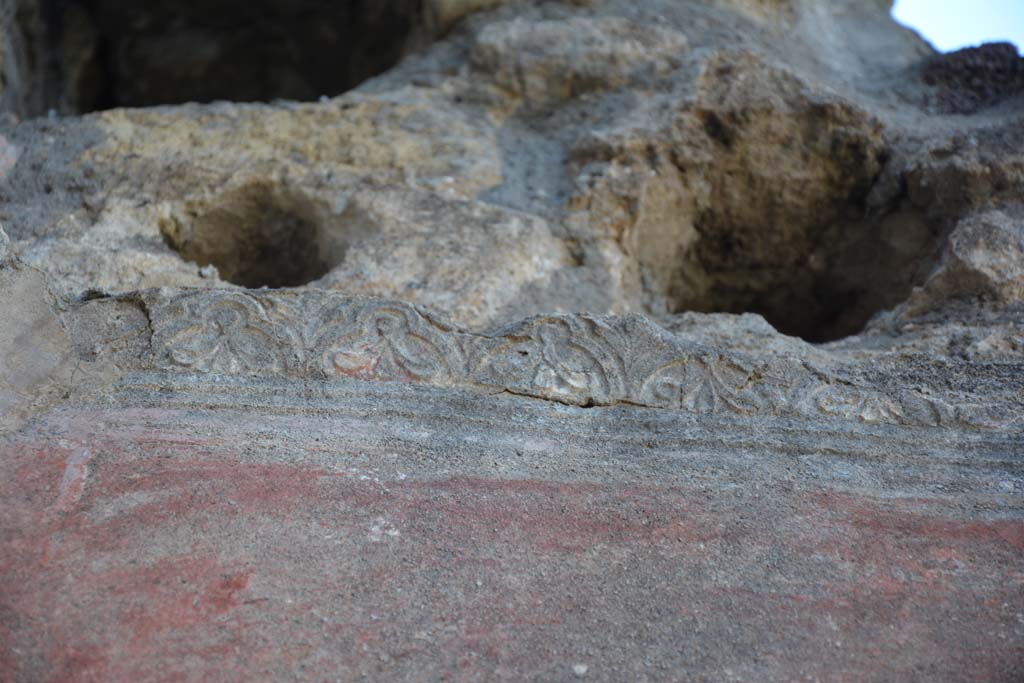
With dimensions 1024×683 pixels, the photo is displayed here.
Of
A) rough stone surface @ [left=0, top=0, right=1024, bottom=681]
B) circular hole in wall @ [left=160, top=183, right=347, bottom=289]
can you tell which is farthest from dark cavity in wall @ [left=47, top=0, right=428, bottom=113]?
circular hole in wall @ [left=160, top=183, right=347, bottom=289]

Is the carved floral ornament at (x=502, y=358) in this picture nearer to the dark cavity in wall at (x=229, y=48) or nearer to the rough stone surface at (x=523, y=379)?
the rough stone surface at (x=523, y=379)

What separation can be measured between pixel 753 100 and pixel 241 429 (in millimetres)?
2552

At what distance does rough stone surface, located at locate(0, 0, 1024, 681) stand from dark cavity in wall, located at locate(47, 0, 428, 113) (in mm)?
1327

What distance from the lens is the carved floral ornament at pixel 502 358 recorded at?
9.94ft

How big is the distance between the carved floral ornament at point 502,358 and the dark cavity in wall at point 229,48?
3.17 metres

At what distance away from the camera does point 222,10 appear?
6359 millimetres

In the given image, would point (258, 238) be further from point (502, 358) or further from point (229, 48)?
point (229, 48)

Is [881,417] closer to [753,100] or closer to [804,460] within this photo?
[804,460]

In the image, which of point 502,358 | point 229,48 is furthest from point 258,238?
point 229,48

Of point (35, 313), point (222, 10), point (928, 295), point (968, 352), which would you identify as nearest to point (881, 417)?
point (968, 352)

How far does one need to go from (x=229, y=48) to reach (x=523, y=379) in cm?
414

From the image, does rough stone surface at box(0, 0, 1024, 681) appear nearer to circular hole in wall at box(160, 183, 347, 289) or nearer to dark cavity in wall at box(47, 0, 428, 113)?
circular hole in wall at box(160, 183, 347, 289)

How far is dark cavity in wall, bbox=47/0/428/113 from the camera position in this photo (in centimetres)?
608

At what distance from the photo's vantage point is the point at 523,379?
10.1ft
